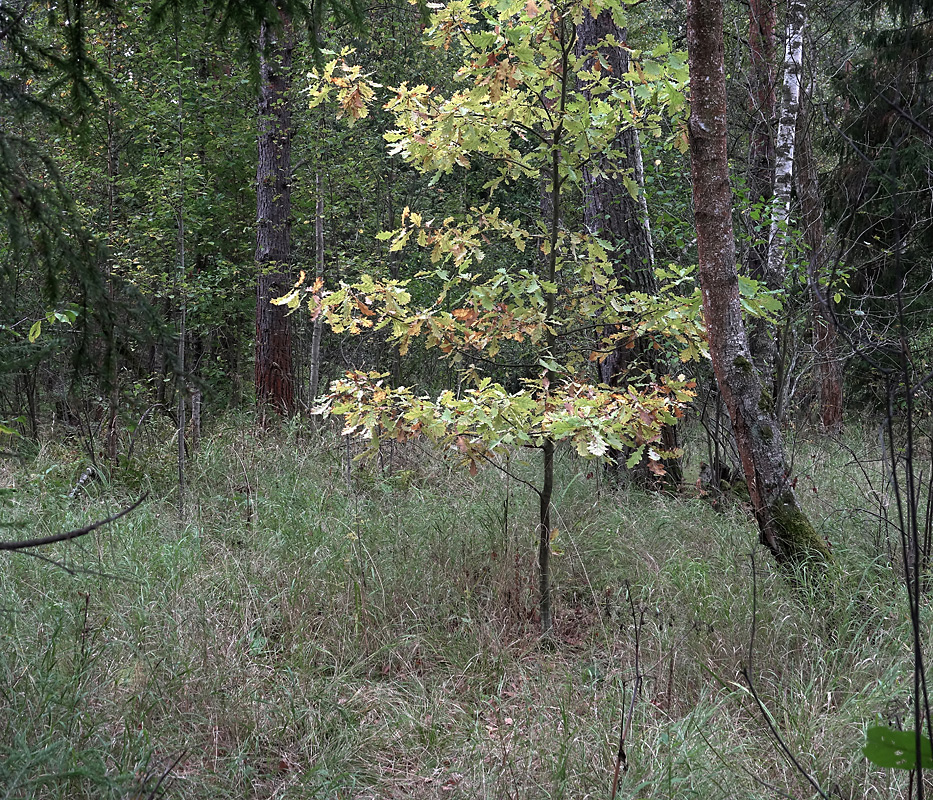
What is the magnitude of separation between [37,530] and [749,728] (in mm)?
4327

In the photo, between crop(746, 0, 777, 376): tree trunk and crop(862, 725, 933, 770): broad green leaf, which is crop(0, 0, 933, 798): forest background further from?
crop(746, 0, 777, 376): tree trunk

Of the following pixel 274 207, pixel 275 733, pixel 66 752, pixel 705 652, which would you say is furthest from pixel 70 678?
pixel 274 207

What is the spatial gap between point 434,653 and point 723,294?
2.30 m

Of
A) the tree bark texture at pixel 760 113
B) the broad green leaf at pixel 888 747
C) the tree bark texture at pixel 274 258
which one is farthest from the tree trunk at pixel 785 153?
the broad green leaf at pixel 888 747

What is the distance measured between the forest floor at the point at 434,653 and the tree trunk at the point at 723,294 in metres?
0.24

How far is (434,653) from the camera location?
3.69 m

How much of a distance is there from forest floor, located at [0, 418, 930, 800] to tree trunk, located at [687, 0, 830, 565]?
24cm

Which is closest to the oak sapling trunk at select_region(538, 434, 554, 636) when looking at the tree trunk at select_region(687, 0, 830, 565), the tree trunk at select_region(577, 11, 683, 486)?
the tree trunk at select_region(687, 0, 830, 565)

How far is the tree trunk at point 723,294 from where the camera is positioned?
13.1ft

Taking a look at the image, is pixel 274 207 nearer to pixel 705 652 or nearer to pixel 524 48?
pixel 524 48

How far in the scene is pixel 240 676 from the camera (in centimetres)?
323

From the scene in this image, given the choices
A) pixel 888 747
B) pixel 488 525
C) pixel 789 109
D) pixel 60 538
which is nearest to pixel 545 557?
pixel 488 525

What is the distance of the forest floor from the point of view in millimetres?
2678

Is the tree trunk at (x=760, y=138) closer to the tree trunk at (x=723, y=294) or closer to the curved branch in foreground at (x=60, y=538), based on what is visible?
the tree trunk at (x=723, y=294)
